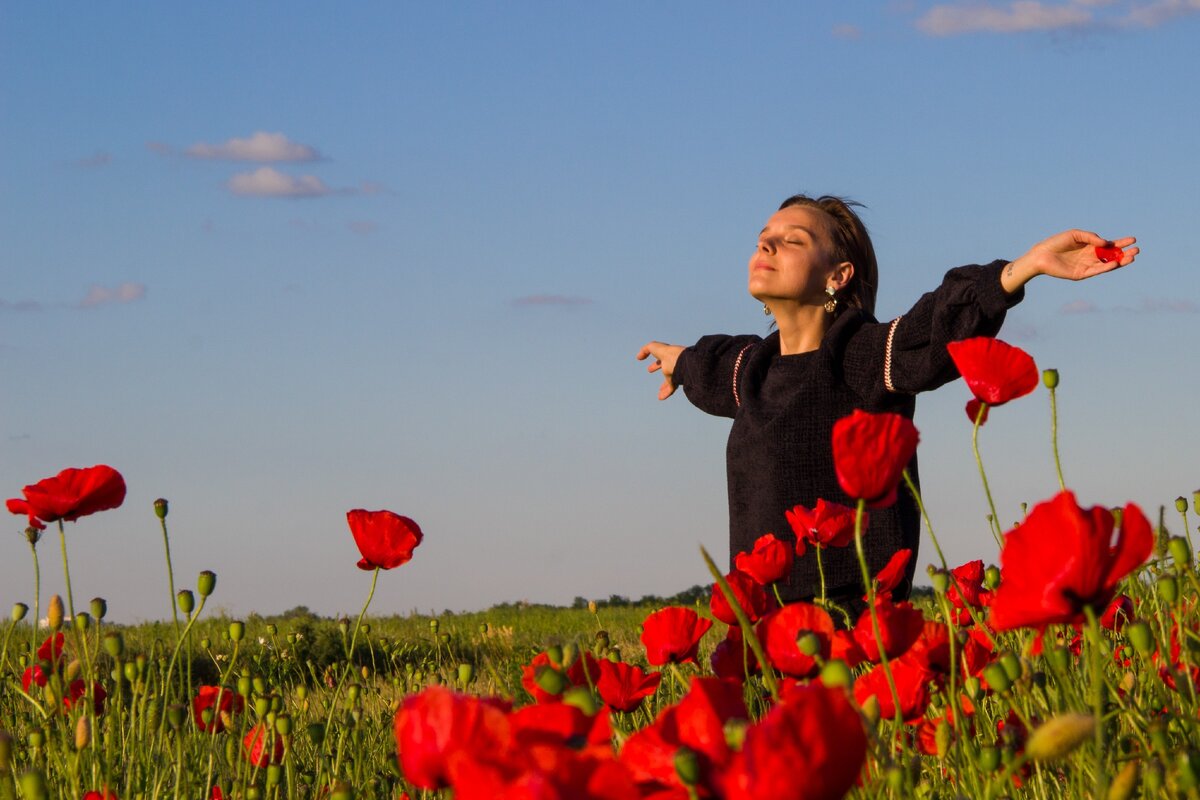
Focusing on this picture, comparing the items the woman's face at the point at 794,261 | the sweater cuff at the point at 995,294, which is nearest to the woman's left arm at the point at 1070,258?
the sweater cuff at the point at 995,294

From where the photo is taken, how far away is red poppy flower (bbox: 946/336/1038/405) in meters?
2.28

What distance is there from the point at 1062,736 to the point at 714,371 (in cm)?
508

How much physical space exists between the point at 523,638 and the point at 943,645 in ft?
19.6

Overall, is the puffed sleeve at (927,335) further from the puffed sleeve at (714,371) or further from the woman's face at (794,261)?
the puffed sleeve at (714,371)

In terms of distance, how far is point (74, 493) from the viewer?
2596 mm

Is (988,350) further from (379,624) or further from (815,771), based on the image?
(379,624)

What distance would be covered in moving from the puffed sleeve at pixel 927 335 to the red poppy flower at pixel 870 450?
2.70m

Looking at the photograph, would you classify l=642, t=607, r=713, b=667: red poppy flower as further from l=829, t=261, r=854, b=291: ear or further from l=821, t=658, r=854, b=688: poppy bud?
l=829, t=261, r=854, b=291: ear

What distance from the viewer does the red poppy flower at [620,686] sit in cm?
205

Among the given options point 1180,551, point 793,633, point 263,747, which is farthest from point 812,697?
point 263,747

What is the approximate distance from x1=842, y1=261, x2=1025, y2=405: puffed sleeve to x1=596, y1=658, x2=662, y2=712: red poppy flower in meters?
2.59

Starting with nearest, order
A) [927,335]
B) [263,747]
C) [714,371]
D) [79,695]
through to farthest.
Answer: [263,747] → [79,695] → [927,335] → [714,371]

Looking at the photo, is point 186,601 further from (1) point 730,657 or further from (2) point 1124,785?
(2) point 1124,785

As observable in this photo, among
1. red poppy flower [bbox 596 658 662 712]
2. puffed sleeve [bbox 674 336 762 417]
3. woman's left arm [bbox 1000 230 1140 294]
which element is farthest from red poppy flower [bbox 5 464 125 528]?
puffed sleeve [bbox 674 336 762 417]
